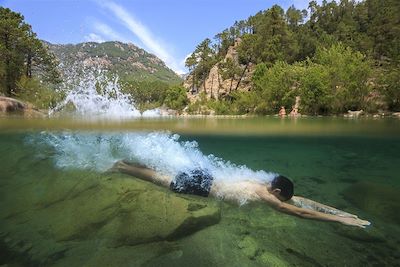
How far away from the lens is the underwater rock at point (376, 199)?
24.3 feet

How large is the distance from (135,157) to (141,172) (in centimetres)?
262

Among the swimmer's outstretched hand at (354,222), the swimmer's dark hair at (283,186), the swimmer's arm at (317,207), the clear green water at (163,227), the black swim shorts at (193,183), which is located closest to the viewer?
the clear green water at (163,227)

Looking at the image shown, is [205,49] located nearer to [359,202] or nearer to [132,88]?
[132,88]

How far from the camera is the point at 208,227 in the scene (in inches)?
237

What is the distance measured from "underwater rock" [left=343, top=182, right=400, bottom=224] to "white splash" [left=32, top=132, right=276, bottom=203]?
7.09ft

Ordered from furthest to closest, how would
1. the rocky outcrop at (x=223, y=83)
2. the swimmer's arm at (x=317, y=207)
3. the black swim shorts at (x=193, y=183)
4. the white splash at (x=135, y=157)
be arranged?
the rocky outcrop at (x=223, y=83)
the white splash at (x=135, y=157)
the black swim shorts at (x=193, y=183)
the swimmer's arm at (x=317, y=207)

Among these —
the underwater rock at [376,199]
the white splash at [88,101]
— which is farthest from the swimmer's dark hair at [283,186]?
A: the white splash at [88,101]

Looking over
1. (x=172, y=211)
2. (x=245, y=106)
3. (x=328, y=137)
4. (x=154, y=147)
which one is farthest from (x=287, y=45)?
(x=172, y=211)

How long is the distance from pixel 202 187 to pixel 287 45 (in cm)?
9171

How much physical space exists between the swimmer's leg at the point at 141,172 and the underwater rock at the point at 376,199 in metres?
4.59

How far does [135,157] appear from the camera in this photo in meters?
11.5

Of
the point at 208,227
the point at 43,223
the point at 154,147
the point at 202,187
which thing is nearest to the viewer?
the point at 208,227

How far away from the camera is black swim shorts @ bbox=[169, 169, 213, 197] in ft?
25.7

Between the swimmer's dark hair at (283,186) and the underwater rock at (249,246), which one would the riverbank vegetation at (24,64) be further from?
the underwater rock at (249,246)
